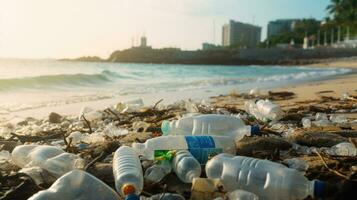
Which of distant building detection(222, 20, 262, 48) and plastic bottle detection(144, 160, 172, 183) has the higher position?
distant building detection(222, 20, 262, 48)

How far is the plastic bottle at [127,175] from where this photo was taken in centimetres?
180

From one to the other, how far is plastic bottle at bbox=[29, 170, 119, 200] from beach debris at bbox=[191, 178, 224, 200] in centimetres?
33

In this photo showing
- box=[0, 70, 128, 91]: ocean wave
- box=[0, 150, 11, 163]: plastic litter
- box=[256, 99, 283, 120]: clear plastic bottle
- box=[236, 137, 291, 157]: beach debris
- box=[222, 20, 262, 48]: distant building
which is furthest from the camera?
box=[222, 20, 262, 48]: distant building

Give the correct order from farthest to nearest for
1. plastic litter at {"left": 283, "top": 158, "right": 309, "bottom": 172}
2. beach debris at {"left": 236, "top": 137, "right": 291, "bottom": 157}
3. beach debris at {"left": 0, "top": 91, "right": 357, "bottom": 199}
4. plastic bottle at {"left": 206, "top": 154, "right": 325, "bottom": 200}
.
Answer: beach debris at {"left": 236, "top": 137, "right": 291, "bottom": 157} → plastic litter at {"left": 283, "top": 158, "right": 309, "bottom": 172} → beach debris at {"left": 0, "top": 91, "right": 357, "bottom": 199} → plastic bottle at {"left": 206, "top": 154, "right": 325, "bottom": 200}

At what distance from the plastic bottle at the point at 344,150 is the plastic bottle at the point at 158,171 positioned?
3.28ft

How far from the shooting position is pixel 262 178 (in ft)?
6.65

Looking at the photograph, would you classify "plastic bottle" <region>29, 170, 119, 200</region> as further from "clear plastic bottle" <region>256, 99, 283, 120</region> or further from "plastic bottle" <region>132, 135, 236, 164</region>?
"clear plastic bottle" <region>256, 99, 283, 120</region>

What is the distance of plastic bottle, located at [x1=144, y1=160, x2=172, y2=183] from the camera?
2.20 meters

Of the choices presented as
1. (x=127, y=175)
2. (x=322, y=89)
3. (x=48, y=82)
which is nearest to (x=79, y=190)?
(x=127, y=175)

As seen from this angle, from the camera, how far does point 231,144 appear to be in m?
2.61

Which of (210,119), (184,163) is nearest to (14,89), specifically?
(210,119)

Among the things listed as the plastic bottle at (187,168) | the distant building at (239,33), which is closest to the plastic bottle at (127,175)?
the plastic bottle at (187,168)

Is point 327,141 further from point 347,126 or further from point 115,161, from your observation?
point 115,161

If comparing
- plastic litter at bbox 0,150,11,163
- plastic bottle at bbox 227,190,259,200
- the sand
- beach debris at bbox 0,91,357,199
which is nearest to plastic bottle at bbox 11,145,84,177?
beach debris at bbox 0,91,357,199
